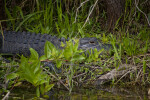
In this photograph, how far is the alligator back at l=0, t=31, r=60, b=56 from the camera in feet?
12.4

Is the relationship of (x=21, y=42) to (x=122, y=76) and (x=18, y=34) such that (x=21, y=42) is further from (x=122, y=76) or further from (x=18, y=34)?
(x=122, y=76)

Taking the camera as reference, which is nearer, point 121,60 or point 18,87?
point 18,87

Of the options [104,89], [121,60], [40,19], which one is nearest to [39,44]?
[40,19]

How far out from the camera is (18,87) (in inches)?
93.6

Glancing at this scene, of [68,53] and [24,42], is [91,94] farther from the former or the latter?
[24,42]

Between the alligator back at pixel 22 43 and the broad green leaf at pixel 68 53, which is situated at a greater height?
the alligator back at pixel 22 43

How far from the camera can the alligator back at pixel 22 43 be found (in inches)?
149

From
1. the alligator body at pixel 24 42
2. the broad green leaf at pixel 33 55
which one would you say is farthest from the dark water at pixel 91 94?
the alligator body at pixel 24 42

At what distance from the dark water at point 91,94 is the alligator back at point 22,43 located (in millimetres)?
1547

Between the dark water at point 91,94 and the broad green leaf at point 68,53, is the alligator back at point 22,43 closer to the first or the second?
the broad green leaf at point 68,53

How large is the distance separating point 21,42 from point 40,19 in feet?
2.82

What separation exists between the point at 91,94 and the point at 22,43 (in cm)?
202

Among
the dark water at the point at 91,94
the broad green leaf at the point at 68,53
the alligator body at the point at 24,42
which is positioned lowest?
the dark water at the point at 91,94


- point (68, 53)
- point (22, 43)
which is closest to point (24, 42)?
point (22, 43)
